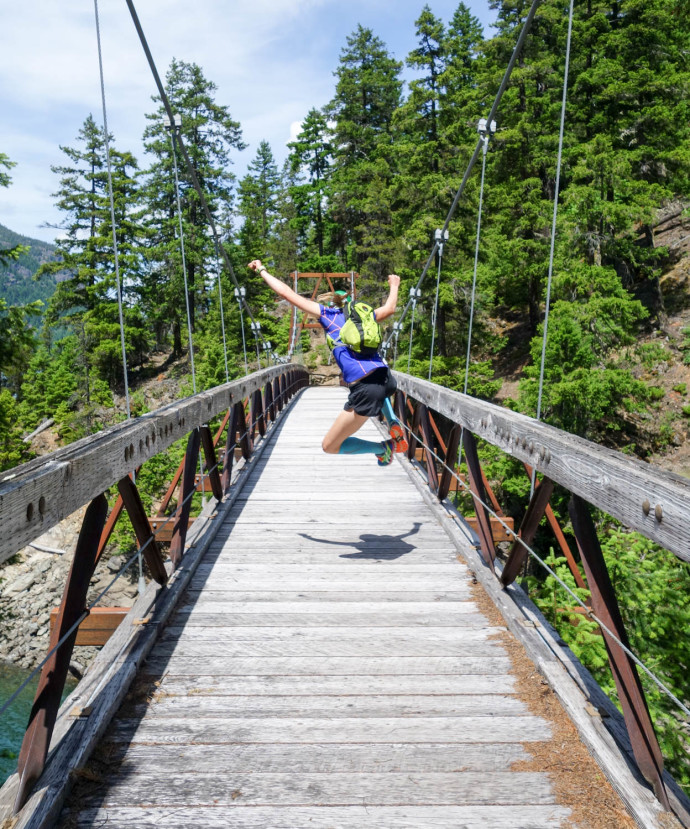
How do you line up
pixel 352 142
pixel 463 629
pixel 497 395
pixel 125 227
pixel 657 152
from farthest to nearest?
pixel 352 142, pixel 125 227, pixel 497 395, pixel 657 152, pixel 463 629

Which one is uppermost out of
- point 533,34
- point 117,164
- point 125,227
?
point 533,34

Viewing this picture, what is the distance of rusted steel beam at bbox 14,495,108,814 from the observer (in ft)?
5.18

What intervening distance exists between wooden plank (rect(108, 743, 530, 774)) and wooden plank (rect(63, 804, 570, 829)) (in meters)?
0.15

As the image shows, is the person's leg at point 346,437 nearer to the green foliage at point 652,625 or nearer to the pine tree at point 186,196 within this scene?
the green foliage at point 652,625

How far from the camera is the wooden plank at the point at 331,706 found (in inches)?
79.6

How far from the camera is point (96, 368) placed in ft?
103

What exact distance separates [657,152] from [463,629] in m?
20.1

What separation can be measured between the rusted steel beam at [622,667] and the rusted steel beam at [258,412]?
5164 mm

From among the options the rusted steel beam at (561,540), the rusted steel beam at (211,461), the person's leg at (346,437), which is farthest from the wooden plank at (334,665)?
the rusted steel beam at (211,461)

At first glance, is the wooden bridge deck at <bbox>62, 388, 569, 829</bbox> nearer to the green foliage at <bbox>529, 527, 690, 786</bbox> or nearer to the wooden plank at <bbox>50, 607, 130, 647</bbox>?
the wooden plank at <bbox>50, 607, 130, 647</bbox>

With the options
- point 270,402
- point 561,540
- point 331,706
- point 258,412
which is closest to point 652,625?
point 561,540

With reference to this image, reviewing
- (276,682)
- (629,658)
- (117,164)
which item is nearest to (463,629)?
(276,682)

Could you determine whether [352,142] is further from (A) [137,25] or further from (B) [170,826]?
(B) [170,826]

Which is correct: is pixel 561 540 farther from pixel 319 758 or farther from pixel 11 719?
pixel 11 719
